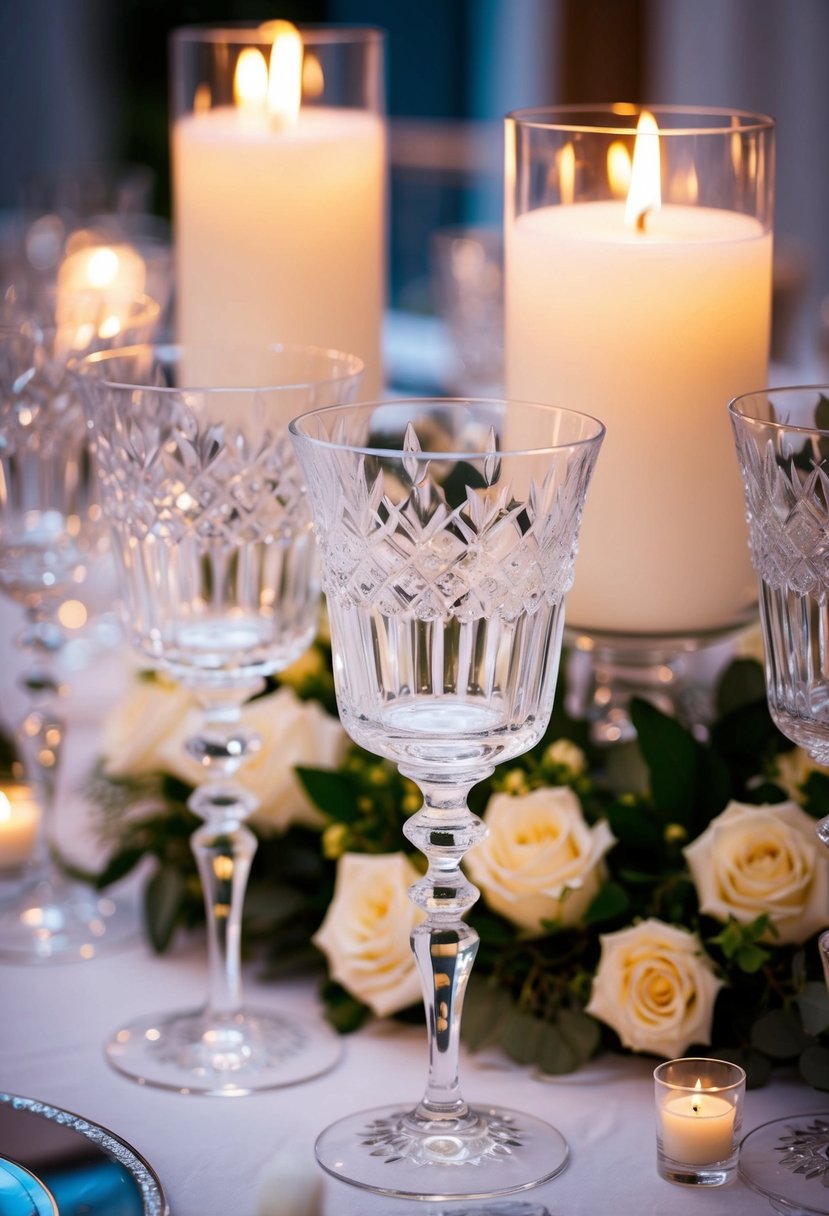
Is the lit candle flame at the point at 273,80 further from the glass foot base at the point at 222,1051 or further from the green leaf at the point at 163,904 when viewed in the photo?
the glass foot base at the point at 222,1051

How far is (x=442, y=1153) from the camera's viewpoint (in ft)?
3.07

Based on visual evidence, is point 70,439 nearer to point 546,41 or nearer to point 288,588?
point 288,588

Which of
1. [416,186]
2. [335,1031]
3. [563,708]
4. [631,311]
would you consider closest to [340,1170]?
[335,1031]

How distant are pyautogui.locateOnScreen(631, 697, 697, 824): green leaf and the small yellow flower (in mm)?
223

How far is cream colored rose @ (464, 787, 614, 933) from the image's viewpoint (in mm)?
1044

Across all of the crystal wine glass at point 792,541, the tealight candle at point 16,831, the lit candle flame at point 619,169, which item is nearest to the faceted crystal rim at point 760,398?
the crystal wine glass at point 792,541

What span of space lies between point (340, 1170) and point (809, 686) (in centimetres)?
37

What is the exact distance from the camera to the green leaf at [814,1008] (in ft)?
3.14

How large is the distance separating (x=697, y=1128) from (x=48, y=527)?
68 centimetres

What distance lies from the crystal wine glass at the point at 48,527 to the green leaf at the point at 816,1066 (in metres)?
0.54

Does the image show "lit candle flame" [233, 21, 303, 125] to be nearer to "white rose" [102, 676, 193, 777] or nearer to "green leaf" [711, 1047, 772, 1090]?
"white rose" [102, 676, 193, 777]

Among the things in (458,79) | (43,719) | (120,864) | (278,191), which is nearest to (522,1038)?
(120,864)

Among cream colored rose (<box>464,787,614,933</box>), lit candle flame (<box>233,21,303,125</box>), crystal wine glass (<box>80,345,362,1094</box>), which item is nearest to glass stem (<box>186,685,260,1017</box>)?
crystal wine glass (<box>80,345,362,1094</box>)

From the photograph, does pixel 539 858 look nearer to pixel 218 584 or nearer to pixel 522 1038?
pixel 522 1038
